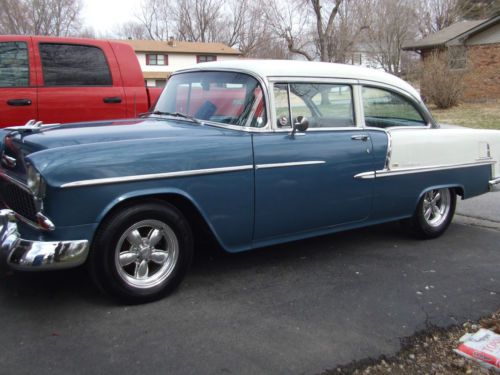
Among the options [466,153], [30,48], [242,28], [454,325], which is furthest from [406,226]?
[242,28]

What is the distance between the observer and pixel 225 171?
11.8 feet

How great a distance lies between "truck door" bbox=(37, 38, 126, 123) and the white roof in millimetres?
1238

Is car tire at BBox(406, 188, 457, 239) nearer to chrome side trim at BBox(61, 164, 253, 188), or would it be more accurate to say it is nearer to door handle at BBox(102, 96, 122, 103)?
chrome side trim at BBox(61, 164, 253, 188)

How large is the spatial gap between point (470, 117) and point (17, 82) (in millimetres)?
16043

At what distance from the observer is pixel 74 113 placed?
17.1ft

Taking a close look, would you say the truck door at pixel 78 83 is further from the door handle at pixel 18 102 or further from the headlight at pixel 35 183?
the headlight at pixel 35 183

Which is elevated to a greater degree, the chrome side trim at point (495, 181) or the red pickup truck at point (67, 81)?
the red pickup truck at point (67, 81)

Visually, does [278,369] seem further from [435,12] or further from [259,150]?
[435,12]

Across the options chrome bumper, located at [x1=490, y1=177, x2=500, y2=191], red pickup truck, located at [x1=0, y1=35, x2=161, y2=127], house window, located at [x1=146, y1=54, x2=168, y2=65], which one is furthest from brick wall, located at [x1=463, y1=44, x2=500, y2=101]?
house window, located at [x1=146, y1=54, x2=168, y2=65]

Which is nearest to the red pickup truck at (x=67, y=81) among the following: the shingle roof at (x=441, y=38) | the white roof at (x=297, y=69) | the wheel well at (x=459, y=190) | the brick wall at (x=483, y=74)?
the white roof at (x=297, y=69)

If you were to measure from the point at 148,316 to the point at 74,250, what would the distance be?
2.17ft

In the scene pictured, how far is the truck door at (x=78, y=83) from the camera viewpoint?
16.9ft

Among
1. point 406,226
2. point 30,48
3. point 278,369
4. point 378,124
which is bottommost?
point 278,369

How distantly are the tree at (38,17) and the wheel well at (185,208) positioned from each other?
45.9 meters
